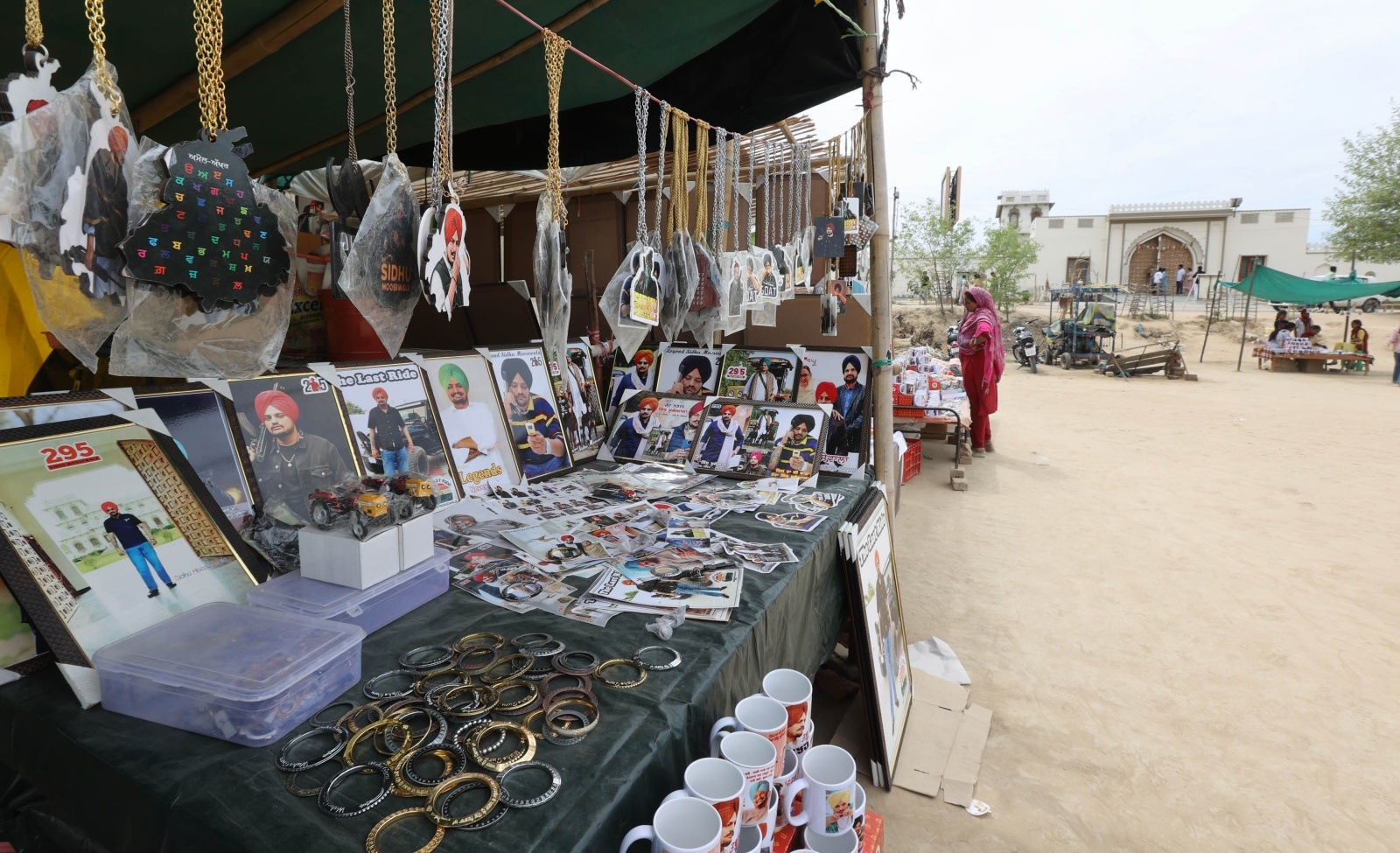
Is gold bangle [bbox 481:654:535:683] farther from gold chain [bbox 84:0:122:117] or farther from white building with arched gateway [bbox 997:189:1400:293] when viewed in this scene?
white building with arched gateway [bbox 997:189:1400:293]

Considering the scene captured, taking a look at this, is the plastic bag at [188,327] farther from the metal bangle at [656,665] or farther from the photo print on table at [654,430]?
the photo print on table at [654,430]

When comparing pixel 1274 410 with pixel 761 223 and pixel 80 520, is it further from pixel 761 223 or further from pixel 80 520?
pixel 80 520

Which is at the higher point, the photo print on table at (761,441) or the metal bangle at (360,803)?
the photo print on table at (761,441)

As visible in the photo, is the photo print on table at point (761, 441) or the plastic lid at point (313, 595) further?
the photo print on table at point (761, 441)

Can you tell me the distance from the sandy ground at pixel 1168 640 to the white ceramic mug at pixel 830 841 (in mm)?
858

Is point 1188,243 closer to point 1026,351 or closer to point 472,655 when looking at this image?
point 1026,351

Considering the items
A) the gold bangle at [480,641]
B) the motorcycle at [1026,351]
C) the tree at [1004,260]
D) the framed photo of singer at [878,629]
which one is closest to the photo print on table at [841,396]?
the framed photo of singer at [878,629]

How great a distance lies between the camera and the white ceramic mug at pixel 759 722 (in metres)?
1.18

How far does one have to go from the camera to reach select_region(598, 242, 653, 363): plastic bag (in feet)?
6.71

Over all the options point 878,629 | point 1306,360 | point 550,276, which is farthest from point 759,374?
point 1306,360

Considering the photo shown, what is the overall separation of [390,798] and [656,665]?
19.1 inches

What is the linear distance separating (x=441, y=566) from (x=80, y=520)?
619mm

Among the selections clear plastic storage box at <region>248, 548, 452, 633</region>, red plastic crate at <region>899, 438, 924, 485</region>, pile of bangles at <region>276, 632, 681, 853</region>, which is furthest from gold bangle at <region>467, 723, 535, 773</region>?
red plastic crate at <region>899, 438, 924, 485</region>

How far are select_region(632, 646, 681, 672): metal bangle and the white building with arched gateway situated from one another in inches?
1204
